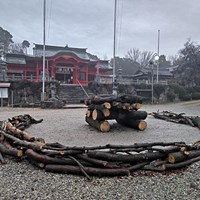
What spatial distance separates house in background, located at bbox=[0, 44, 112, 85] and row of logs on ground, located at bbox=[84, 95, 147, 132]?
658 inches

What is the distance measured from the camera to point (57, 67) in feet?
82.7

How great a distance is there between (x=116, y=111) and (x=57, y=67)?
1969 cm

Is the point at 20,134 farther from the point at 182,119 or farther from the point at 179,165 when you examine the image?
the point at 182,119

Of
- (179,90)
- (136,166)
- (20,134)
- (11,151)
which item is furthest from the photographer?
(179,90)

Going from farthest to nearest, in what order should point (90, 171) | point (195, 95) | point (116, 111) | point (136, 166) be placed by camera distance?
point (195, 95) → point (116, 111) → point (136, 166) → point (90, 171)

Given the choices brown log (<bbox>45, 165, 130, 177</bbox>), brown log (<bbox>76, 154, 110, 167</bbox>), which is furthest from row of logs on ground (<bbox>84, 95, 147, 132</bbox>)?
brown log (<bbox>45, 165, 130, 177</bbox>)

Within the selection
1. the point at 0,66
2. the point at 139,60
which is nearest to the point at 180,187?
the point at 0,66

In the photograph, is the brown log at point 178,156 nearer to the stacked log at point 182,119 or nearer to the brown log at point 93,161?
the brown log at point 93,161

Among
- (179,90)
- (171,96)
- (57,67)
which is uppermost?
(57,67)

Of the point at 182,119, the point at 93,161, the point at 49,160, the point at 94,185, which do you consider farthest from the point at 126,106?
the point at 94,185

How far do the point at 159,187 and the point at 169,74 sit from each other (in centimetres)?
3126

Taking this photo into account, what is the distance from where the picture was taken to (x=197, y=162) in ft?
11.5

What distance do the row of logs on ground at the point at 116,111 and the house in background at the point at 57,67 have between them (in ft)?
54.9

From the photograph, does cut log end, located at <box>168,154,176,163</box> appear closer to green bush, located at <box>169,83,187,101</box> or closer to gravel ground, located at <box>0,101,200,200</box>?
gravel ground, located at <box>0,101,200,200</box>
